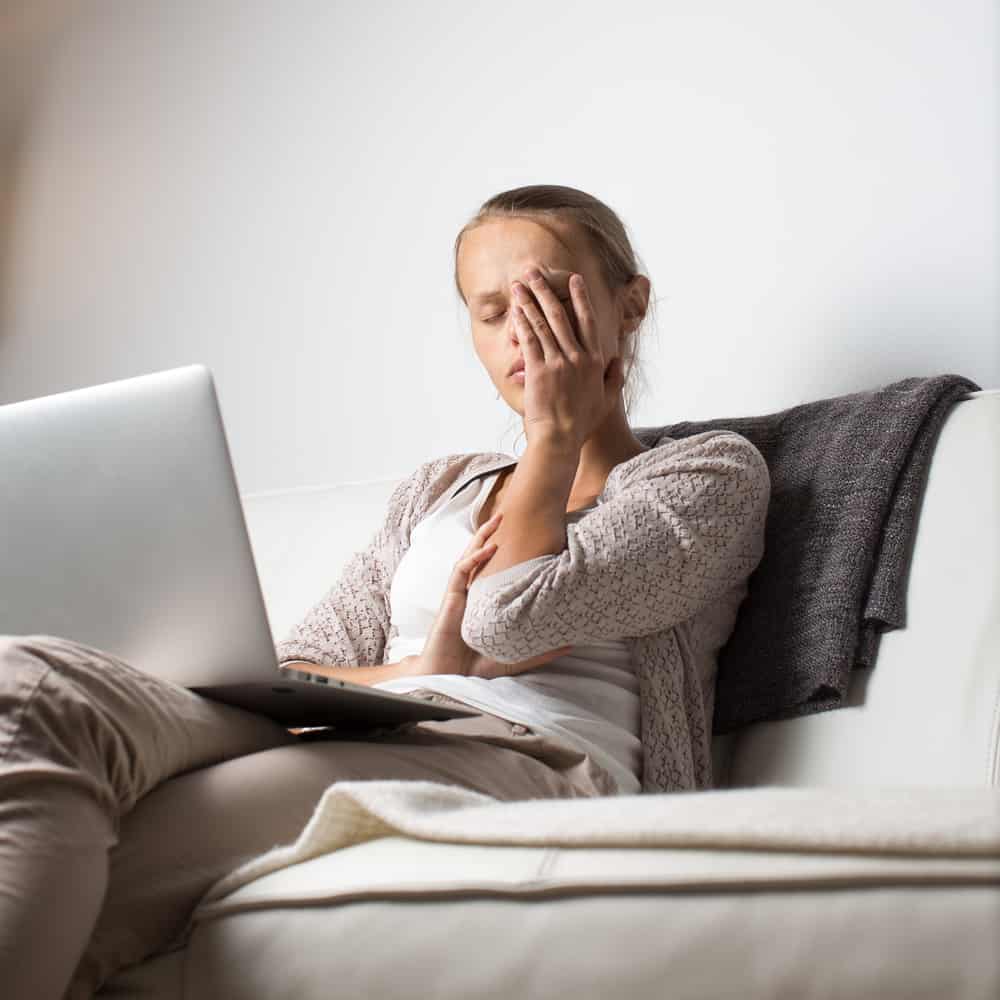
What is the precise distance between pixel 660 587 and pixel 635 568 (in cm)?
4

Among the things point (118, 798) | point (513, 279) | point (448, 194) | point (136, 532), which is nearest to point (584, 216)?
point (513, 279)

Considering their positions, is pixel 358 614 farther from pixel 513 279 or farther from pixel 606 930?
pixel 606 930

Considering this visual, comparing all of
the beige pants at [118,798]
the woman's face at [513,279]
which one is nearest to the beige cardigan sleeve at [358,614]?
the woman's face at [513,279]

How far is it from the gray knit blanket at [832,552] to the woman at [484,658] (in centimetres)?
5

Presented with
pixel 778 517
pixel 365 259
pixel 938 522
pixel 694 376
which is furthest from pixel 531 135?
pixel 938 522

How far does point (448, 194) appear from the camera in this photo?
2328 mm

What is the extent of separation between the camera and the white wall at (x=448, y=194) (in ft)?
6.02

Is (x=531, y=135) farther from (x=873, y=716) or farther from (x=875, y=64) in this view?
(x=873, y=716)

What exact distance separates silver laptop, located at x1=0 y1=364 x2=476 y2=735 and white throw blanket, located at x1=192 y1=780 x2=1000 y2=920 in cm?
15

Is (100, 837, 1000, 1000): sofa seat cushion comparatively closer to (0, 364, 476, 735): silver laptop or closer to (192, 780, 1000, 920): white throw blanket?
(192, 780, 1000, 920): white throw blanket

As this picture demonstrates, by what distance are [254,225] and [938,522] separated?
1610mm

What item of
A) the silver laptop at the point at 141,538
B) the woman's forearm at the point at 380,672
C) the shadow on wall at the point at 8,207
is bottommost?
the woman's forearm at the point at 380,672

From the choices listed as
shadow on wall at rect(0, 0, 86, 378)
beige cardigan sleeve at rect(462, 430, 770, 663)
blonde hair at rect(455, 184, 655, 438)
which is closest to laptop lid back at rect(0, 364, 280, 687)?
beige cardigan sleeve at rect(462, 430, 770, 663)

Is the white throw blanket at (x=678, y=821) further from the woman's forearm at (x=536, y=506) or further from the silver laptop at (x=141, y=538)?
the woman's forearm at (x=536, y=506)
